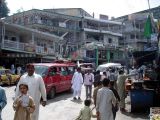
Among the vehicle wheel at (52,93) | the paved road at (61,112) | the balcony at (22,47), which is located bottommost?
the paved road at (61,112)

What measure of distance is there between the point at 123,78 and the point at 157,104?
1785 mm

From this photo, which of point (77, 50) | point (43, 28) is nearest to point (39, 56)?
point (43, 28)

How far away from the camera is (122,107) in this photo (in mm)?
14633

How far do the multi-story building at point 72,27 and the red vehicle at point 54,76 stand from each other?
108 ft

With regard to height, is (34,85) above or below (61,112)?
above

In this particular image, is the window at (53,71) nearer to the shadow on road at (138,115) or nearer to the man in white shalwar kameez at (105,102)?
the shadow on road at (138,115)

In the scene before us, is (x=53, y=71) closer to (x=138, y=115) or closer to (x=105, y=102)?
→ (x=138, y=115)

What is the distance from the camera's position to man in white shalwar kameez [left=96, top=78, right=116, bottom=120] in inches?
334

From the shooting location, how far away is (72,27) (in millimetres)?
64125

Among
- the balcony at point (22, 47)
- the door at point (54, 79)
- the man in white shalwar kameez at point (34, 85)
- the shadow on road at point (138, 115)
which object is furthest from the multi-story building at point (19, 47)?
the man in white shalwar kameez at point (34, 85)

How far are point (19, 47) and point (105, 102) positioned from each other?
31.2 meters

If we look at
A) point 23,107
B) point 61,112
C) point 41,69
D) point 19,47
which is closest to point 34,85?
point 23,107

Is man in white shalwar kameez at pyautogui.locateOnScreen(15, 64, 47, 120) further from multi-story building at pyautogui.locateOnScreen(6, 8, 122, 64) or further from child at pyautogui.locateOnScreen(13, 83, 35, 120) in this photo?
multi-story building at pyautogui.locateOnScreen(6, 8, 122, 64)

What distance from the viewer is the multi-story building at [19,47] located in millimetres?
36625
